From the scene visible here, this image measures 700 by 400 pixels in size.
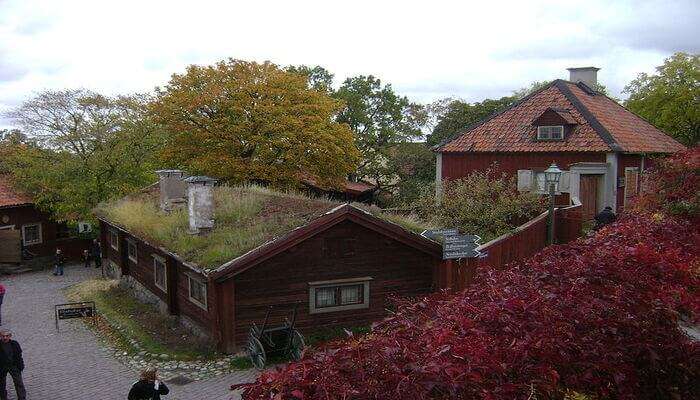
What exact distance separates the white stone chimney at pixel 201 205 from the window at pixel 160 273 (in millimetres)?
2260

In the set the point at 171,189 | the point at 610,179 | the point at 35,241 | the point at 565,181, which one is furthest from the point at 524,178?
the point at 35,241

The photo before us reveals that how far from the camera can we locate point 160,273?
1838cm

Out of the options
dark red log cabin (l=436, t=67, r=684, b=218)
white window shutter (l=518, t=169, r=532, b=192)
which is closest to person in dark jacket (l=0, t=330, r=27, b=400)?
dark red log cabin (l=436, t=67, r=684, b=218)

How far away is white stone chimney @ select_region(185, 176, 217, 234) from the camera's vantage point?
52.4ft

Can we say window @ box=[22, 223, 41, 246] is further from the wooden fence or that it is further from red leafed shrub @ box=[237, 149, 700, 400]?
red leafed shrub @ box=[237, 149, 700, 400]

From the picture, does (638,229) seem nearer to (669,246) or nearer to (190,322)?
(669,246)

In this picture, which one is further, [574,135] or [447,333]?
[574,135]

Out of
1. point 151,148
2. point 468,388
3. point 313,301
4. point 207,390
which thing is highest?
point 151,148

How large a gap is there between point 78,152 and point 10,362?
21438mm

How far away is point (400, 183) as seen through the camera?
37.9 meters

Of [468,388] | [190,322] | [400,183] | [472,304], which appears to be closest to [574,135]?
[400,183]

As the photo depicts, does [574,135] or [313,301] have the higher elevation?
[574,135]

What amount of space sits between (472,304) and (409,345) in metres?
1.44

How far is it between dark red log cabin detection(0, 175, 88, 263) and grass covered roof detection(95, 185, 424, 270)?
11101mm
